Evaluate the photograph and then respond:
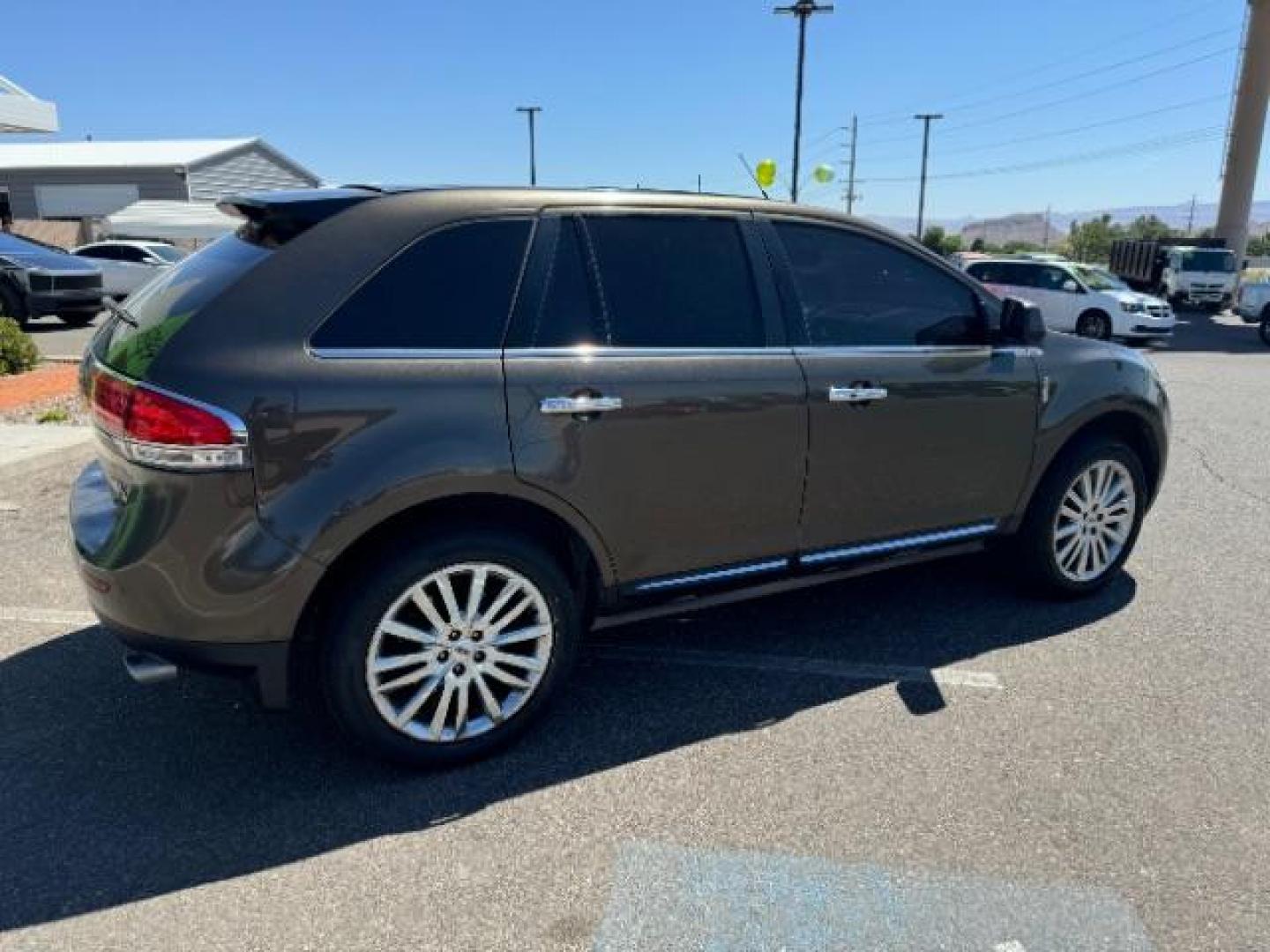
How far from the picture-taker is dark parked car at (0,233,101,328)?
47.1 feet

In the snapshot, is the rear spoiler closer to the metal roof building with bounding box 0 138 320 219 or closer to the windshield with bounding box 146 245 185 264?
the windshield with bounding box 146 245 185 264

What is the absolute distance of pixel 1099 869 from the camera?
260cm

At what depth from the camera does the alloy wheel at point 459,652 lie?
9.46 feet

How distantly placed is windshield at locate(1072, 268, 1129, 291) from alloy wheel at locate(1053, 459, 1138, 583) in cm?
1567

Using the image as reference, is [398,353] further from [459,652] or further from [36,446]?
[36,446]

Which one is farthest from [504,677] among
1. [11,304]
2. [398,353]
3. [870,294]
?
[11,304]

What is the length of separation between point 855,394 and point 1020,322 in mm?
936

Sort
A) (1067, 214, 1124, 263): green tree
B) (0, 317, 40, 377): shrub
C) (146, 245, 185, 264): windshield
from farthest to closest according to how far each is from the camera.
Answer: (1067, 214, 1124, 263): green tree < (146, 245, 185, 264): windshield < (0, 317, 40, 377): shrub

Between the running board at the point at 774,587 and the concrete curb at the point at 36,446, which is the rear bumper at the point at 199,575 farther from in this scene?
the concrete curb at the point at 36,446

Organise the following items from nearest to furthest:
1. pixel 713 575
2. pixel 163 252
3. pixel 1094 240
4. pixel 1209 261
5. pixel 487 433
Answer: pixel 487 433 < pixel 713 575 < pixel 163 252 < pixel 1209 261 < pixel 1094 240

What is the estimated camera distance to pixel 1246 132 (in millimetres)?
35312

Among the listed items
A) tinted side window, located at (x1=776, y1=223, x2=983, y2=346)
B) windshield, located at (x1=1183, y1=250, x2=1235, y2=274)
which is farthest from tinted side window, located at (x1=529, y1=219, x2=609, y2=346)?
windshield, located at (x1=1183, y1=250, x2=1235, y2=274)

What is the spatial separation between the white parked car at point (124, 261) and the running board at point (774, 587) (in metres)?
20.1

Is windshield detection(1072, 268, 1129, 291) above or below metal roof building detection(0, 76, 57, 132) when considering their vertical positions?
below
